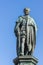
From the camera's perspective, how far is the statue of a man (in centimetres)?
3105

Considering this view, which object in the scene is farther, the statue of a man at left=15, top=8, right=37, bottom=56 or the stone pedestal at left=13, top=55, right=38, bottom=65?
the statue of a man at left=15, top=8, right=37, bottom=56

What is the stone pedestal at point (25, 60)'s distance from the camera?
30719 millimetres

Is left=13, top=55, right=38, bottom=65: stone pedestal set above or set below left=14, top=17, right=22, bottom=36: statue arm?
below

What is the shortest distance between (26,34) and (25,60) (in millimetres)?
1354

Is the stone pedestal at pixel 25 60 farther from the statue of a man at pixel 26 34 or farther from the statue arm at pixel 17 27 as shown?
the statue arm at pixel 17 27

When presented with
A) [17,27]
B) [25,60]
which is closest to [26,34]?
[17,27]

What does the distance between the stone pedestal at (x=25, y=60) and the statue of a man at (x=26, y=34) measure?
0.96ft

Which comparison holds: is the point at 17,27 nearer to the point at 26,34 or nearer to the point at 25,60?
the point at 26,34

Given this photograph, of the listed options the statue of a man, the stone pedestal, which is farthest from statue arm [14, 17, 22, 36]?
the stone pedestal

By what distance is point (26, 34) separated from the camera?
102 ft

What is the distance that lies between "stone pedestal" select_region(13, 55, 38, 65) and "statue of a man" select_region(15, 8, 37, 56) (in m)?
0.29

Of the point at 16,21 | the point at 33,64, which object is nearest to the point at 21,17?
the point at 16,21

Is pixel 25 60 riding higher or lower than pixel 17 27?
lower

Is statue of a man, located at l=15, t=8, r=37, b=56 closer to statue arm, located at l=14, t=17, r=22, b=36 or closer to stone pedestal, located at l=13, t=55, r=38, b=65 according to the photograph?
statue arm, located at l=14, t=17, r=22, b=36
